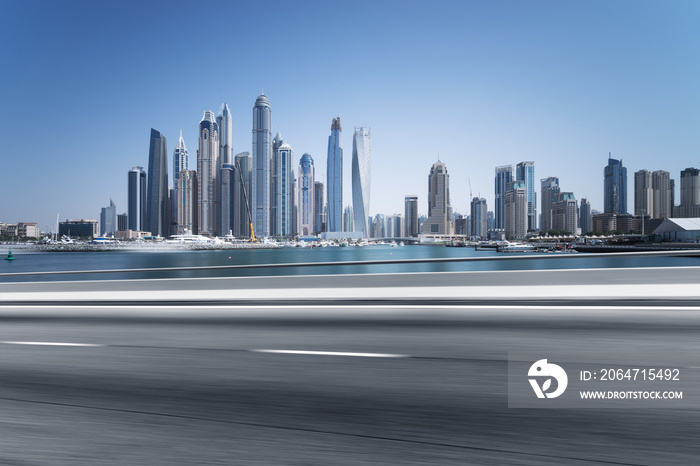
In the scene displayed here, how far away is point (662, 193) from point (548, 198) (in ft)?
220

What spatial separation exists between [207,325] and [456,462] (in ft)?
14.2

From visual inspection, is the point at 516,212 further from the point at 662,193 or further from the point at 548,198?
the point at 662,193

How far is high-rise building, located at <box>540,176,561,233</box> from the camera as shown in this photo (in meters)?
188

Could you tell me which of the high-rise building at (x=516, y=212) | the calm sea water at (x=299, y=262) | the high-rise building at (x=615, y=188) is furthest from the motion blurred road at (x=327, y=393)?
the high-rise building at (x=516, y=212)

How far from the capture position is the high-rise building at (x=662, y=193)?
121m

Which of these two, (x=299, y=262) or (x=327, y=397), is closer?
(x=327, y=397)

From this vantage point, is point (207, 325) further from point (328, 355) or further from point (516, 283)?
point (516, 283)

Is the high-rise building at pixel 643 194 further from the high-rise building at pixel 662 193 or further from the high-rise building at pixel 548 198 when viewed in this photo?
the high-rise building at pixel 548 198

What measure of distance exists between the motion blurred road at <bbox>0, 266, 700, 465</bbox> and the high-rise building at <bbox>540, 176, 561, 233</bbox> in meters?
197

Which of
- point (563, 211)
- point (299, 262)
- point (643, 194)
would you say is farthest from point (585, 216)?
point (299, 262)

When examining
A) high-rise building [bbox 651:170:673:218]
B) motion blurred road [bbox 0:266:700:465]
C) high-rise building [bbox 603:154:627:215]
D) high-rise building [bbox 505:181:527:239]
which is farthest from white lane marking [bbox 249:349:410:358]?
high-rise building [bbox 505:181:527:239]

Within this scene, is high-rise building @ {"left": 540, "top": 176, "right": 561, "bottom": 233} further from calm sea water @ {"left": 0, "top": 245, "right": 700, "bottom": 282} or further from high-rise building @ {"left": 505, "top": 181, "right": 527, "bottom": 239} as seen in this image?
calm sea water @ {"left": 0, "top": 245, "right": 700, "bottom": 282}

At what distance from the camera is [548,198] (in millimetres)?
194750

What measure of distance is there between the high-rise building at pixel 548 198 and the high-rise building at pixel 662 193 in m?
51.2
